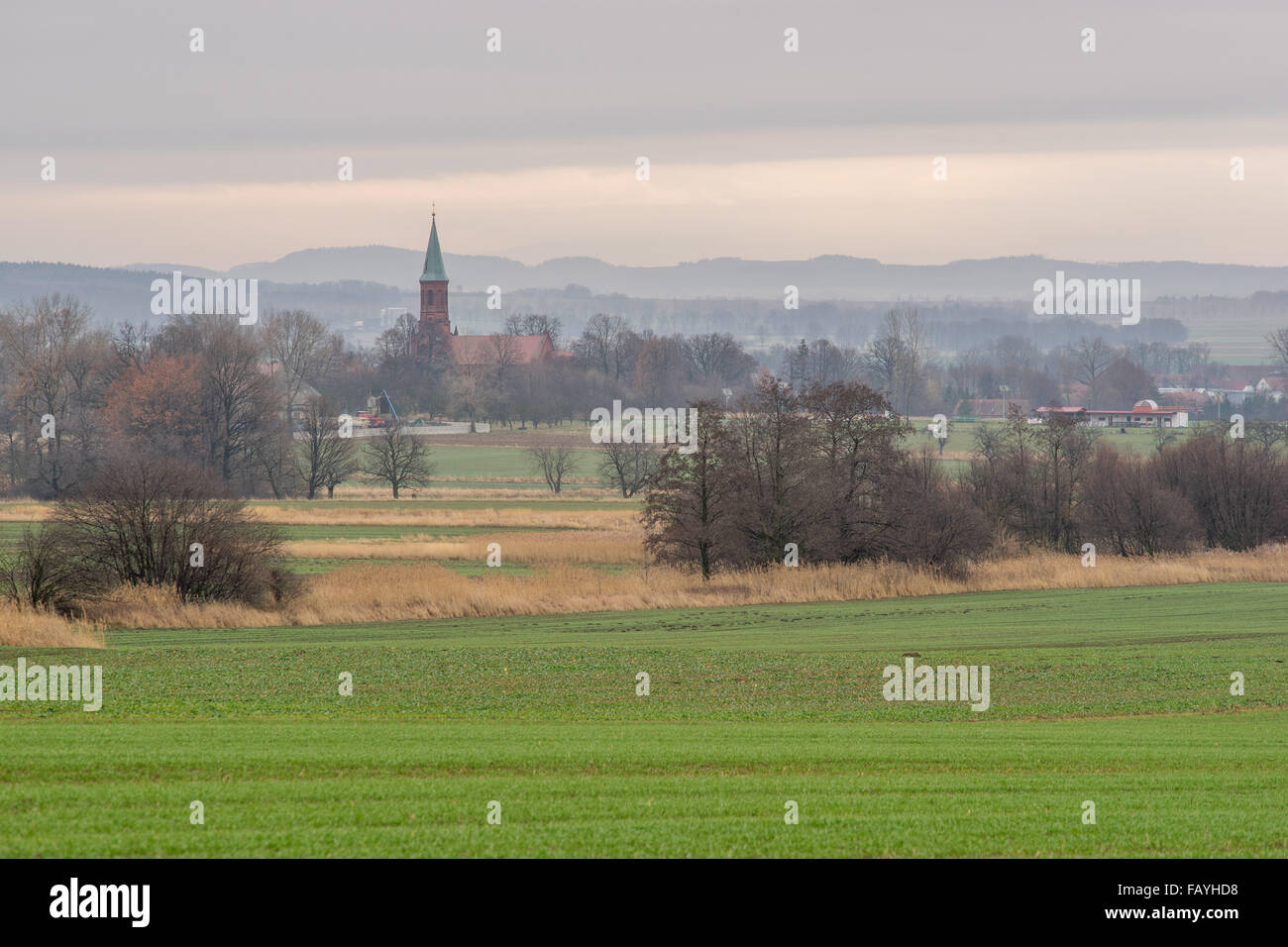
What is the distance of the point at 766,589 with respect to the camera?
4522 centimetres

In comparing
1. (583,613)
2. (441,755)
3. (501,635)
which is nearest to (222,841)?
(441,755)

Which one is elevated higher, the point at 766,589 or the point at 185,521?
the point at 185,521

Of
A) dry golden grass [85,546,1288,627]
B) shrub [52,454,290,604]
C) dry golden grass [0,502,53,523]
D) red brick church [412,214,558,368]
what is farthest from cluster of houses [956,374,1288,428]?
shrub [52,454,290,604]

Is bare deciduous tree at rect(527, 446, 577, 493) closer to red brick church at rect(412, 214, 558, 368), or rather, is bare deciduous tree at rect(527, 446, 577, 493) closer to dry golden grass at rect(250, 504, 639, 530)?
dry golden grass at rect(250, 504, 639, 530)

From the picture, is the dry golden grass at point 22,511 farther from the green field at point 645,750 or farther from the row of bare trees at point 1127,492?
the row of bare trees at point 1127,492

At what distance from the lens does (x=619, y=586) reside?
43875 millimetres

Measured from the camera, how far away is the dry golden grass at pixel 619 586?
122ft

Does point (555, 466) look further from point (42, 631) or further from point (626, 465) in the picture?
point (42, 631)

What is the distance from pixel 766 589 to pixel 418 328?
14564 centimetres

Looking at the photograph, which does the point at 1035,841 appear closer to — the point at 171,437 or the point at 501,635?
the point at 501,635

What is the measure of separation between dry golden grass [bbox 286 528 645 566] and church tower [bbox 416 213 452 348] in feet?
399

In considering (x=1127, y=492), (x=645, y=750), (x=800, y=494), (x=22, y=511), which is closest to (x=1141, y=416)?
(x=1127, y=492)

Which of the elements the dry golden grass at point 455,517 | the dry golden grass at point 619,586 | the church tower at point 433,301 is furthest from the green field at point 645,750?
the church tower at point 433,301

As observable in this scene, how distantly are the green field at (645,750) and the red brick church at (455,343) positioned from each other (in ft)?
454
